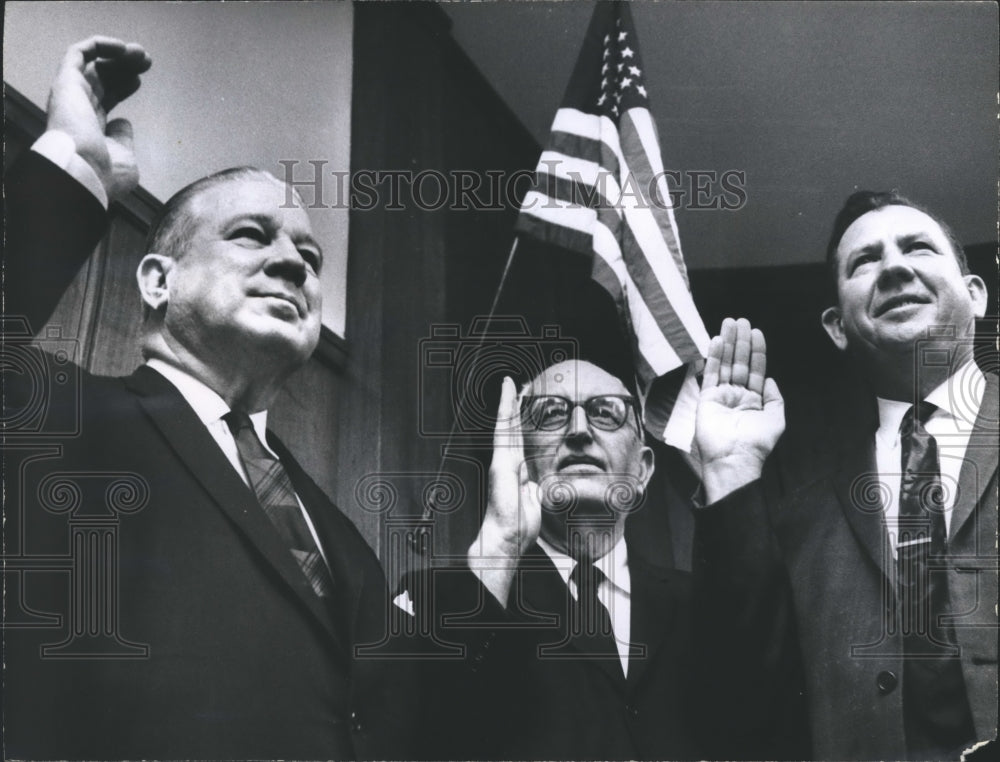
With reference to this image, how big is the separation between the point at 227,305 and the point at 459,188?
1490 millimetres

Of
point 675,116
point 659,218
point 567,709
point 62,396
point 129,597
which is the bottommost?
point 567,709

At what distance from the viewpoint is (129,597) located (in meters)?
8.20

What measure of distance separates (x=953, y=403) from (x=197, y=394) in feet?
13.8

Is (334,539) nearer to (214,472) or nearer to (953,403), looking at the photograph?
(214,472)

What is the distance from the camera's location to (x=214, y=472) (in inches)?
325

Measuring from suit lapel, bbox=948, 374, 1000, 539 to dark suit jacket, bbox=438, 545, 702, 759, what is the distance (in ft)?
5.34

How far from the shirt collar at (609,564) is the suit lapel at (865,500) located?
1.26 meters

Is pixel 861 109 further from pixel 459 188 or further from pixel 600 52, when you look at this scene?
pixel 459 188

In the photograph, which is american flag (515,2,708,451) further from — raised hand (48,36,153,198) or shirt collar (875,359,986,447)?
raised hand (48,36,153,198)

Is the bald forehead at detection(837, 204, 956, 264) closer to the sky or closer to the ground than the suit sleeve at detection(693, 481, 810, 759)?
closer to the sky

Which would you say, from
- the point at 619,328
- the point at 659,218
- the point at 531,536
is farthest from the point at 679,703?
the point at 659,218

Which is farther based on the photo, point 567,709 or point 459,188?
point 459,188

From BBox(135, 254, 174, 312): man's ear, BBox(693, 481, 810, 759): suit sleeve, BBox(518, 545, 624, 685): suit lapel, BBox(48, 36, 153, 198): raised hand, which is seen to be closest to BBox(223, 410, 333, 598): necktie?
BBox(135, 254, 174, 312): man's ear

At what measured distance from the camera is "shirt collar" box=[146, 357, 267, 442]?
8.38 meters
